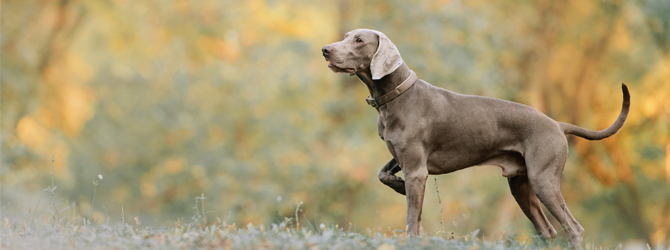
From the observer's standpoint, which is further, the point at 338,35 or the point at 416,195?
the point at 338,35

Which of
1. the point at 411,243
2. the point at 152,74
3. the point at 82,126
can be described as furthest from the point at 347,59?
the point at 82,126

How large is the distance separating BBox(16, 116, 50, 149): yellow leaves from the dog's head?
13.7 metres

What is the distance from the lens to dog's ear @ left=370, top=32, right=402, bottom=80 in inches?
217

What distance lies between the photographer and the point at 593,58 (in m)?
15.2

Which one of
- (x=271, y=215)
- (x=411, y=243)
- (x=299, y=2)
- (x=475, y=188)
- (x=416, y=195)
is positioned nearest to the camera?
(x=411, y=243)

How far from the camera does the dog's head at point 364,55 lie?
5465 mm

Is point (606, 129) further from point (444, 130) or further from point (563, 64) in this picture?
point (563, 64)

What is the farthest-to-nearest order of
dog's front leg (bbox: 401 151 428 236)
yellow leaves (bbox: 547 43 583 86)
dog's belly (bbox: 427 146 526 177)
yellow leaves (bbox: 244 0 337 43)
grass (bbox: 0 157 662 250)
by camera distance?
yellow leaves (bbox: 244 0 337 43) < yellow leaves (bbox: 547 43 583 86) < dog's belly (bbox: 427 146 526 177) < dog's front leg (bbox: 401 151 428 236) < grass (bbox: 0 157 662 250)

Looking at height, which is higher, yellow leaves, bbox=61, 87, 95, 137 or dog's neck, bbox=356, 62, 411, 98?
yellow leaves, bbox=61, 87, 95, 137

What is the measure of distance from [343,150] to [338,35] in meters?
3.36

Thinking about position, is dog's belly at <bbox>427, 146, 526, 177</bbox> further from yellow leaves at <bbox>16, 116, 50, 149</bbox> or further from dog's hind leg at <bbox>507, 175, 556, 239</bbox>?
yellow leaves at <bbox>16, 116, 50, 149</bbox>

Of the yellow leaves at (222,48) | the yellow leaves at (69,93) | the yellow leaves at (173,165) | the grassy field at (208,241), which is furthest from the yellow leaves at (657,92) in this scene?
the yellow leaves at (69,93)

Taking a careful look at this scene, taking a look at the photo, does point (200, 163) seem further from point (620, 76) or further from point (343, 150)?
point (620, 76)

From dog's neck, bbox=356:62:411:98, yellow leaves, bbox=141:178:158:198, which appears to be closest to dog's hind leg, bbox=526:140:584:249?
dog's neck, bbox=356:62:411:98
